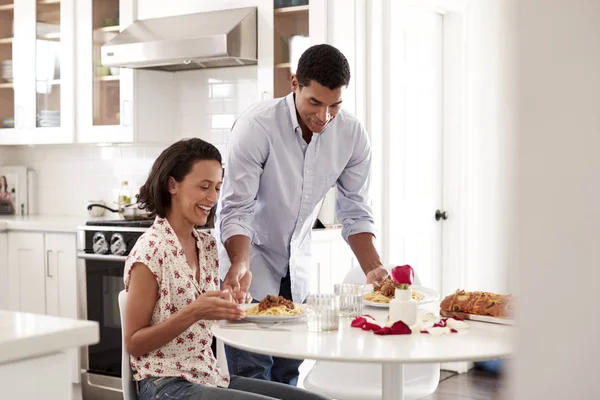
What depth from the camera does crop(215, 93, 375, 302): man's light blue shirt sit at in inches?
99.8

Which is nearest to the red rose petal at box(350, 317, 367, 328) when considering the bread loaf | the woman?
the bread loaf

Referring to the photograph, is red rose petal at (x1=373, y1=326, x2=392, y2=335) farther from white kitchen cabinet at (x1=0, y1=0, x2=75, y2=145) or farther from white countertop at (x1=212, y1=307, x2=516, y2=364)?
white kitchen cabinet at (x1=0, y1=0, x2=75, y2=145)

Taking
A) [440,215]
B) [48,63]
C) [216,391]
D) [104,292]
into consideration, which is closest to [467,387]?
[440,215]

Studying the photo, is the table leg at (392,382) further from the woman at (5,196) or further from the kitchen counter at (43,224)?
the woman at (5,196)

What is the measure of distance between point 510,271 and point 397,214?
4333mm

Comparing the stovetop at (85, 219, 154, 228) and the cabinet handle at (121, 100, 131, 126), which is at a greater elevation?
the cabinet handle at (121, 100, 131, 126)

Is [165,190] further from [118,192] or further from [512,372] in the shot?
[118,192]

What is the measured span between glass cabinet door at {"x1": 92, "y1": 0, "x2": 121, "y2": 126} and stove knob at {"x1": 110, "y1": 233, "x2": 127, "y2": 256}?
2.97 ft

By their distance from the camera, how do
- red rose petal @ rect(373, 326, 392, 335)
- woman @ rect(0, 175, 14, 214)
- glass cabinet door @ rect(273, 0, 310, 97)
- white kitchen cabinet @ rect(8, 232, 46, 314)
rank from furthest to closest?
woman @ rect(0, 175, 14, 214), white kitchen cabinet @ rect(8, 232, 46, 314), glass cabinet door @ rect(273, 0, 310, 97), red rose petal @ rect(373, 326, 392, 335)

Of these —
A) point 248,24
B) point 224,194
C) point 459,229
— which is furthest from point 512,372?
point 459,229

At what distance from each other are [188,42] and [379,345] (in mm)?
2878

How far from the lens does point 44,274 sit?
470cm

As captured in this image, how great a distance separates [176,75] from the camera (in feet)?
16.5

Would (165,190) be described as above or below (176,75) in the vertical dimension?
below
